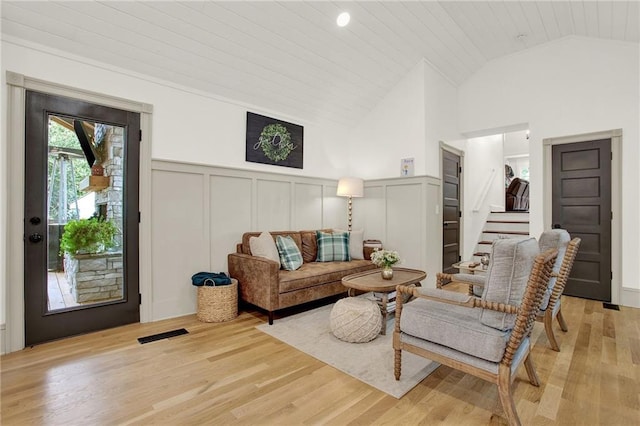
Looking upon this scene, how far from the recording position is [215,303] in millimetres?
3342

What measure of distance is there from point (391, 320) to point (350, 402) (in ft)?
5.15

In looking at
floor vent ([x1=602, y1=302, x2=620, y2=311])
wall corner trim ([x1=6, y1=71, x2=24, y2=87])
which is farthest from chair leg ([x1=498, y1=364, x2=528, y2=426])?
wall corner trim ([x1=6, y1=71, x2=24, y2=87])

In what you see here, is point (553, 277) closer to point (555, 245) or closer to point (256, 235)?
point (555, 245)

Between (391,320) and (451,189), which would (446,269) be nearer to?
(451,189)

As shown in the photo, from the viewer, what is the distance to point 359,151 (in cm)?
548

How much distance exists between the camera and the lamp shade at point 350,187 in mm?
4906

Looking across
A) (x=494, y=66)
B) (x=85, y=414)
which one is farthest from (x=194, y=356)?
(x=494, y=66)

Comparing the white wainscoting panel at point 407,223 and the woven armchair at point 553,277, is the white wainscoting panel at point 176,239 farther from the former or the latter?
the white wainscoting panel at point 407,223

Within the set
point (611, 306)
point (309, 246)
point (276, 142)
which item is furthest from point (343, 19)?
point (611, 306)

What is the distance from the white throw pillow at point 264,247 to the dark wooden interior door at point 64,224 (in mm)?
1189

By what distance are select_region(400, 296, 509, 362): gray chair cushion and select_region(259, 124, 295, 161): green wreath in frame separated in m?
2.94

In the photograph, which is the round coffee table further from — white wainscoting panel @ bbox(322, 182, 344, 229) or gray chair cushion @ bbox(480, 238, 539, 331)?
white wainscoting panel @ bbox(322, 182, 344, 229)

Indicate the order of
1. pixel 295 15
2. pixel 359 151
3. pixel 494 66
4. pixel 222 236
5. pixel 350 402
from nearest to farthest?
pixel 350 402 < pixel 295 15 < pixel 222 236 < pixel 494 66 < pixel 359 151

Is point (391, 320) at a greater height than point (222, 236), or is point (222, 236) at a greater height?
point (222, 236)
